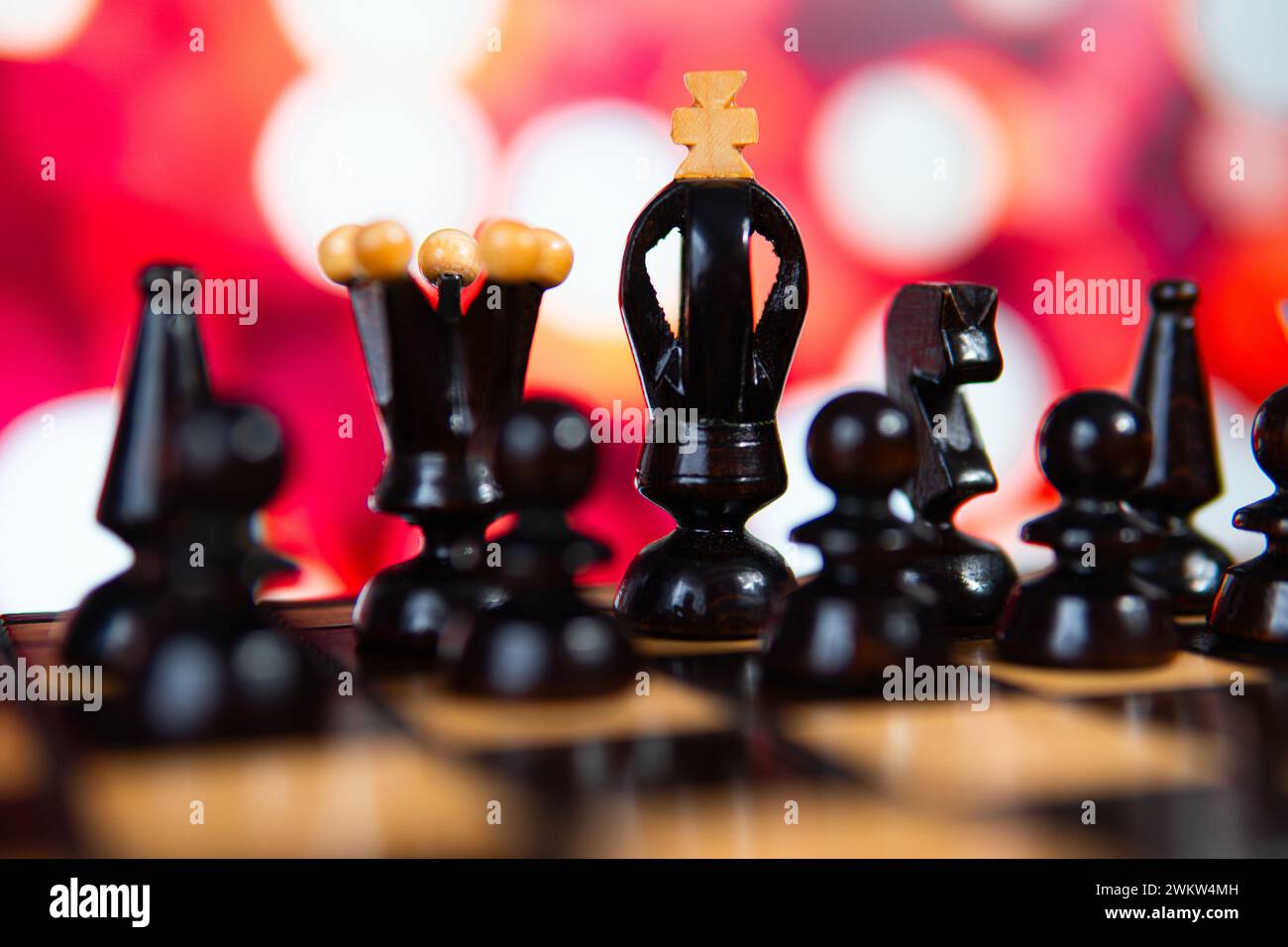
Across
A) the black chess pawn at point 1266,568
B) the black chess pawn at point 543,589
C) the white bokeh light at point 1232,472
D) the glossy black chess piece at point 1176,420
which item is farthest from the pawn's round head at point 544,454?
the white bokeh light at point 1232,472

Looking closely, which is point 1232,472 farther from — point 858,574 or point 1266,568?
point 858,574

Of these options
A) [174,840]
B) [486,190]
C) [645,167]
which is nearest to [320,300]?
[486,190]

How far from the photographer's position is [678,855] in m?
0.55

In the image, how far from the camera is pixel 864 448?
2.71 feet

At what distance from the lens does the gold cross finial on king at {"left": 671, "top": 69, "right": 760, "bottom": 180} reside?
1.01 m

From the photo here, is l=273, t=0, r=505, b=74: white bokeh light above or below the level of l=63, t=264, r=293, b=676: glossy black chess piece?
above

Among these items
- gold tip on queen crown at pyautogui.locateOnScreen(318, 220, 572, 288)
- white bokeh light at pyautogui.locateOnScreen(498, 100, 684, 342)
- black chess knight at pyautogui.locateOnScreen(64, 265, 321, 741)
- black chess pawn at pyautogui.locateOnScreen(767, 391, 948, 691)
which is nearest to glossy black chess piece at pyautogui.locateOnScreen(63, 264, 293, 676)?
black chess knight at pyautogui.locateOnScreen(64, 265, 321, 741)

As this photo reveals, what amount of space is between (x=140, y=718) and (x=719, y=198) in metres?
0.53

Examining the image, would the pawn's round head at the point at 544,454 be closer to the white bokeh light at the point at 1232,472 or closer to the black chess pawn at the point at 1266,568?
the black chess pawn at the point at 1266,568

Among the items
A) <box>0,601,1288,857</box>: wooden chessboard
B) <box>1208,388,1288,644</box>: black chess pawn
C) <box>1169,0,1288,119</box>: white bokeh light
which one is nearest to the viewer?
<box>0,601,1288,857</box>: wooden chessboard

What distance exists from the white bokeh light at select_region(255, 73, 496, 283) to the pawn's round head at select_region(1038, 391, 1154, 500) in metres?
0.70

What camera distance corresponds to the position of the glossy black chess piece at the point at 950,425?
39.5 inches

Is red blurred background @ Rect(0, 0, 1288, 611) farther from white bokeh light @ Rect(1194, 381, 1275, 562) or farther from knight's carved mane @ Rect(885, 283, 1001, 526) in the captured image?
knight's carved mane @ Rect(885, 283, 1001, 526)

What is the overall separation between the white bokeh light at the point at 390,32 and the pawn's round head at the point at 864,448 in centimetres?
69
